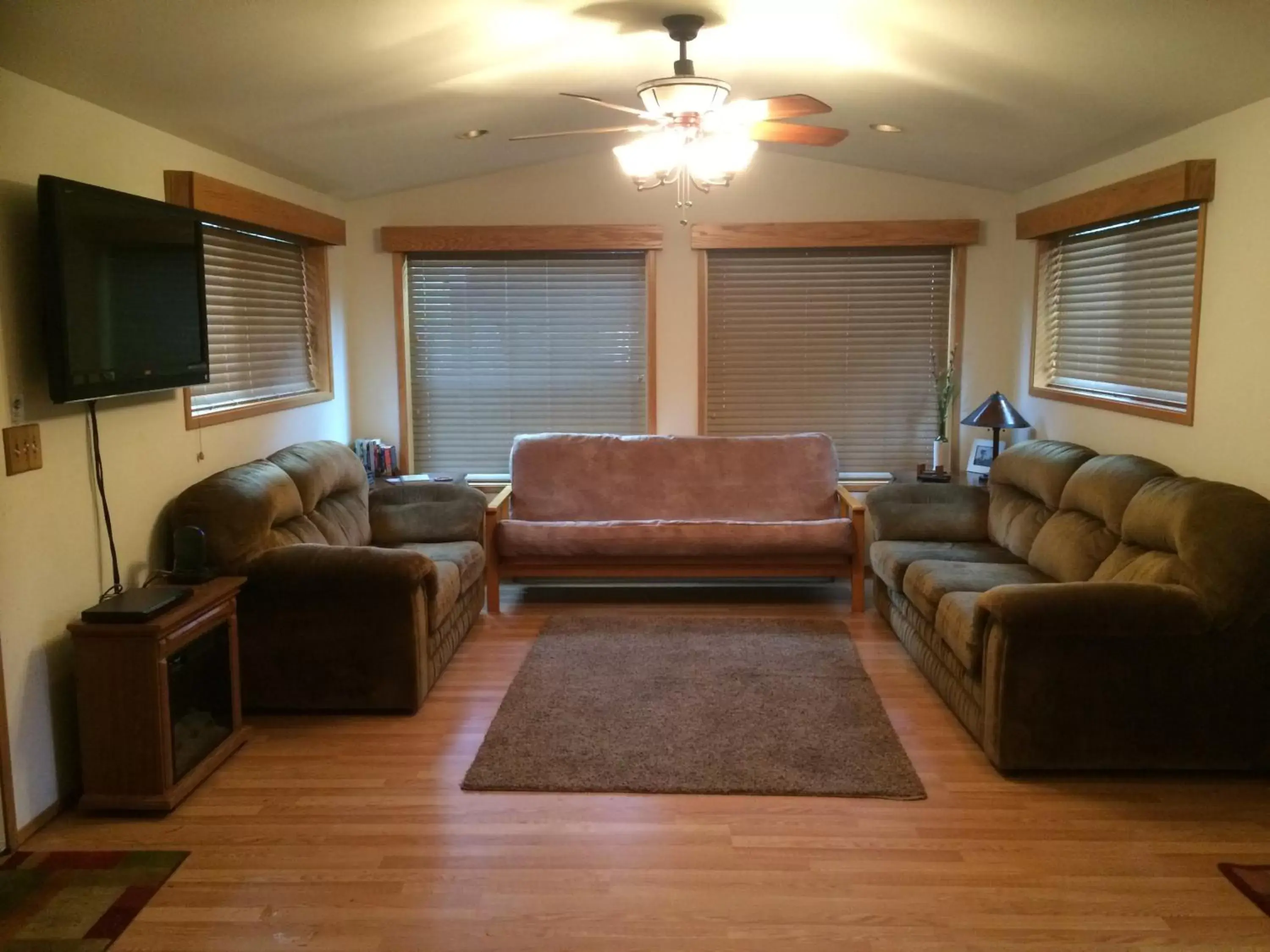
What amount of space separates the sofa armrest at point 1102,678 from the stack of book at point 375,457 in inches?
146

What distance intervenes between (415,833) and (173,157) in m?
2.67

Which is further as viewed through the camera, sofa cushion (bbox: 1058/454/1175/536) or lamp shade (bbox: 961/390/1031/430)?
lamp shade (bbox: 961/390/1031/430)

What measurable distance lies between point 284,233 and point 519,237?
1426mm

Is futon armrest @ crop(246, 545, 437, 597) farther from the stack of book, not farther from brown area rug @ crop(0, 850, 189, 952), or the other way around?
the stack of book

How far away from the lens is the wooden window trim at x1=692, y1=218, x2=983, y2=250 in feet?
18.6

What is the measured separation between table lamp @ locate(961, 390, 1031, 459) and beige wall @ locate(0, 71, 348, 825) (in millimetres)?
3902

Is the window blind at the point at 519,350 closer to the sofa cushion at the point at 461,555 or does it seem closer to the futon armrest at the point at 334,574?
the sofa cushion at the point at 461,555

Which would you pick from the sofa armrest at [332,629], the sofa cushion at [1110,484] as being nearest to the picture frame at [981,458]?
the sofa cushion at [1110,484]

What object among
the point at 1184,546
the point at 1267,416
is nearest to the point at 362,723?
the point at 1184,546

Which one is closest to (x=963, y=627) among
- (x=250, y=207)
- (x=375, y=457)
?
(x=250, y=207)

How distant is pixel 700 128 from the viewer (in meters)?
3.41

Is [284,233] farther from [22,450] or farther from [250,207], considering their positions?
[22,450]

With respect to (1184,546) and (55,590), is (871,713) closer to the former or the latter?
(1184,546)

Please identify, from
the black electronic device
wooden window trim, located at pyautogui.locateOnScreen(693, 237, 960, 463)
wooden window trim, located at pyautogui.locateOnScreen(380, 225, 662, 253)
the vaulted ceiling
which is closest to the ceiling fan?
the vaulted ceiling
